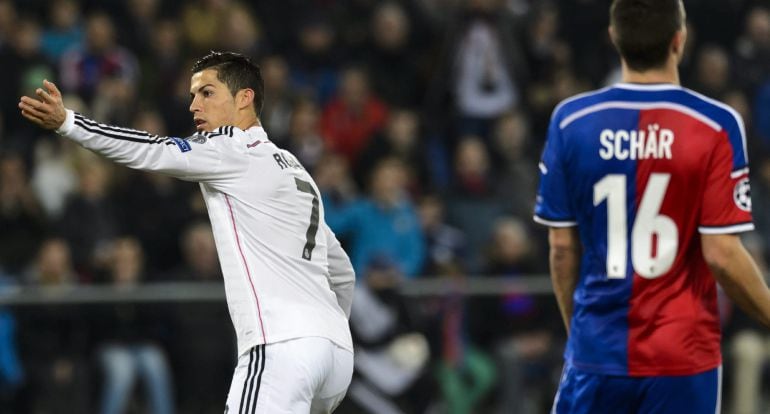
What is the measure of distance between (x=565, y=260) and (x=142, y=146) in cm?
162

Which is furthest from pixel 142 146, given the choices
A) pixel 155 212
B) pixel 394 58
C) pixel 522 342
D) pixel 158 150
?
pixel 394 58

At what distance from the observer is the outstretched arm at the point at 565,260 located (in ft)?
A: 16.9

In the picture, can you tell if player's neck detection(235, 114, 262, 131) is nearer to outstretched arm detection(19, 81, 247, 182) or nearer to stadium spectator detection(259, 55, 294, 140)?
outstretched arm detection(19, 81, 247, 182)

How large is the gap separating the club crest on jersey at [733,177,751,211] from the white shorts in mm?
1685

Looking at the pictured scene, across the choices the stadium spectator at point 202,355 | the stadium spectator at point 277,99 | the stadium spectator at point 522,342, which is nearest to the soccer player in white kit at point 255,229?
the stadium spectator at point 202,355

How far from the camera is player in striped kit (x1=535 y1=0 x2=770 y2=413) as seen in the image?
Answer: 4898 mm

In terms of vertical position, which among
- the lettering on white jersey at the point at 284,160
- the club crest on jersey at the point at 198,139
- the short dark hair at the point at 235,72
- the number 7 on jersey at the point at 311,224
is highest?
the short dark hair at the point at 235,72

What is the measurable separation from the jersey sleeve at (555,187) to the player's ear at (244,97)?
1.34 metres

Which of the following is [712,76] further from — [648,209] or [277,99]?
[648,209]

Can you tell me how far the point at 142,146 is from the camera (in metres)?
5.43

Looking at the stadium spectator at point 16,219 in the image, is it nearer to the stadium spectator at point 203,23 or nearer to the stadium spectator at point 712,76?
the stadium spectator at point 203,23

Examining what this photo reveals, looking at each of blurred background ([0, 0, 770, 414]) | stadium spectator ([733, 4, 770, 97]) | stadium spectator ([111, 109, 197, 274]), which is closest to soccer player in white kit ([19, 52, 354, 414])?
blurred background ([0, 0, 770, 414])

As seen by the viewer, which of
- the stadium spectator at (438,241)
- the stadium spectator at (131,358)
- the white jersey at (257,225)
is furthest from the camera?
the stadium spectator at (438,241)

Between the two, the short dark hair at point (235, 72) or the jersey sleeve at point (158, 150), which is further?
the short dark hair at point (235, 72)
